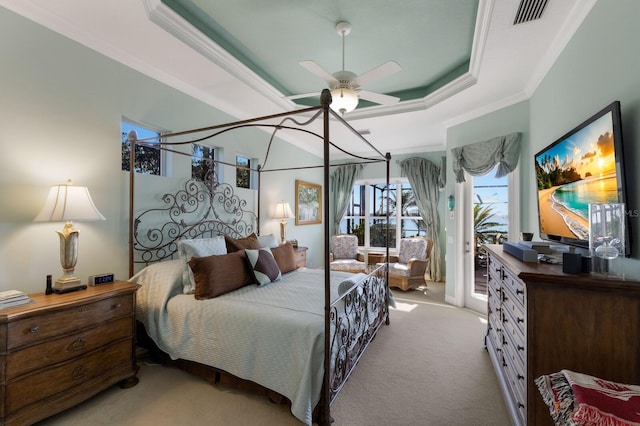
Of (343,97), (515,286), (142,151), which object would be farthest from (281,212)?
(515,286)

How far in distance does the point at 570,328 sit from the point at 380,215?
5.33 m

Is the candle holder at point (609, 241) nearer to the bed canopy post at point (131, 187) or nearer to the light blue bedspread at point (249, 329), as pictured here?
the light blue bedspread at point (249, 329)

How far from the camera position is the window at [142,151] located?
278 centimetres

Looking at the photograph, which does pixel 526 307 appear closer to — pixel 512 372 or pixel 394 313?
pixel 512 372

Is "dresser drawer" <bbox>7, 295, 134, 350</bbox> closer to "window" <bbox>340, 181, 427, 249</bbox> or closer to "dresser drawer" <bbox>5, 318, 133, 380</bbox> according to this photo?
"dresser drawer" <bbox>5, 318, 133, 380</bbox>

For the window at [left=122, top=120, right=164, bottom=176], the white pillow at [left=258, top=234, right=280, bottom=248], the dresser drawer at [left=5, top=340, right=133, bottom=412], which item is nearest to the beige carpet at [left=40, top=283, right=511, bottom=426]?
the dresser drawer at [left=5, top=340, right=133, bottom=412]

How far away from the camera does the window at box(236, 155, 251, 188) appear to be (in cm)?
418

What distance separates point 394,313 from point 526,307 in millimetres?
2688

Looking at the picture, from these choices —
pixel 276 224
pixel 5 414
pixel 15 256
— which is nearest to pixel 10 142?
pixel 15 256

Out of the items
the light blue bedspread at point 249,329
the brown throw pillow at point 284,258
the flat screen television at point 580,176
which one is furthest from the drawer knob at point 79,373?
the flat screen television at point 580,176

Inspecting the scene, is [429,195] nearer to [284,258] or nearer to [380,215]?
[380,215]

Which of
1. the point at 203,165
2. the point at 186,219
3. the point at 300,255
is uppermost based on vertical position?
the point at 203,165

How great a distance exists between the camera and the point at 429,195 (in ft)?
19.4

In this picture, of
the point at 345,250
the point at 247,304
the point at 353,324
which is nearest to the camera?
the point at 247,304
